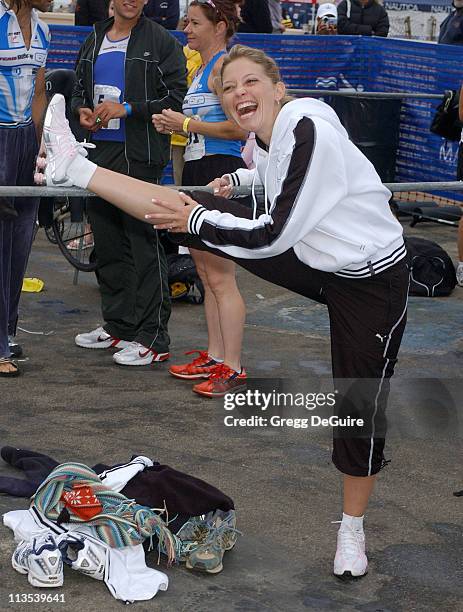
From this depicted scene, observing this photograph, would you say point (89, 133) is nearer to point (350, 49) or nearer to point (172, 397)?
point (172, 397)

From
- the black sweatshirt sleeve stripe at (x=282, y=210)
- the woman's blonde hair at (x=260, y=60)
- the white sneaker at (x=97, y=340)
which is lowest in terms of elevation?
the white sneaker at (x=97, y=340)

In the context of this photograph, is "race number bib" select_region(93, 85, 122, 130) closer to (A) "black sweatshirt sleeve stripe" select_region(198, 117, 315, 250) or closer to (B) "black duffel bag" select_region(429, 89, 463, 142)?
(A) "black sweatshirt sleeve stripe" select_region(198, 117, 315, 250)

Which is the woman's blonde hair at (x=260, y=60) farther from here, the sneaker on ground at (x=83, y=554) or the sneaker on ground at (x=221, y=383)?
the sneaker on ground at (x=221, y=383)

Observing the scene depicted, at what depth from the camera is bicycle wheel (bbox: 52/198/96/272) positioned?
9.33m

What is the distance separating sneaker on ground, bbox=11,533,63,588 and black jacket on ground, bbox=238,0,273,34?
32.6 ft

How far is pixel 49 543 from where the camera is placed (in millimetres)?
4160

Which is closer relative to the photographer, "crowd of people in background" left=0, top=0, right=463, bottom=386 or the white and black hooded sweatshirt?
the white and black hooded sweatshirt

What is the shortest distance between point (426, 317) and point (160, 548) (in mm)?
4529

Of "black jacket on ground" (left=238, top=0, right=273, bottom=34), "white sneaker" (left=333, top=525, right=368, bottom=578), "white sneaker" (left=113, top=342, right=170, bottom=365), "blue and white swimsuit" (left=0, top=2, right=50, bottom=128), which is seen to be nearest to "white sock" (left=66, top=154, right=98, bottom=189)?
"white sneaker" (left=333, top=525, right=368, bottom=578)

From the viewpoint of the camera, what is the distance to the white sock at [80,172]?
4746mm

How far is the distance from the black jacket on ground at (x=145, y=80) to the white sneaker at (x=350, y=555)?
11.0 feet

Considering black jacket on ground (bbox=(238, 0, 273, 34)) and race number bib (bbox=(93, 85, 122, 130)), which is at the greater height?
black jacket on ground (bbox=(238, 0, 273, 34))

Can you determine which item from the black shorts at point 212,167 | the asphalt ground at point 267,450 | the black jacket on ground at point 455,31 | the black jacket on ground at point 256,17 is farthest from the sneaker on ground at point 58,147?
the black jacket on ground at point 455,31

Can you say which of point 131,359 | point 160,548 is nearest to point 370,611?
point 160,548
